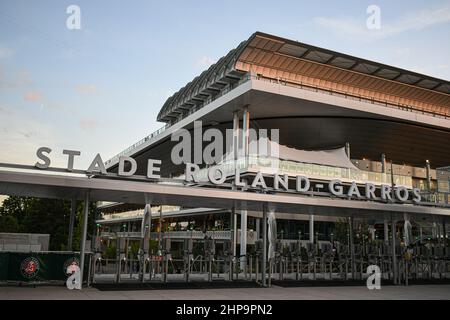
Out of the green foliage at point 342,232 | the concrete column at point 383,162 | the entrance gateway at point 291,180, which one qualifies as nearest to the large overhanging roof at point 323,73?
the entrance gateway at point 291,180

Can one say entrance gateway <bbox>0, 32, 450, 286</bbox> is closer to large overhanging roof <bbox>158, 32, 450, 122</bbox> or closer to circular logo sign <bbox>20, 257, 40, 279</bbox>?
large overhanging roof <bbox>158, 32, 450, 122</bbox>

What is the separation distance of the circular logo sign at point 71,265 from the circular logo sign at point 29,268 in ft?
3.62

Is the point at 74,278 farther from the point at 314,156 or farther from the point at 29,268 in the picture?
the point at 314,156

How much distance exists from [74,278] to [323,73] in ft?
141

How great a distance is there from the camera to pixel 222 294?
58.1ft

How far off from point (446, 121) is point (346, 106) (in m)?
14.6

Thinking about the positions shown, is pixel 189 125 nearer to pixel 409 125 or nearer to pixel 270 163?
pixel 270 163

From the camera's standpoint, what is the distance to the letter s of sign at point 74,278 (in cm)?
1802

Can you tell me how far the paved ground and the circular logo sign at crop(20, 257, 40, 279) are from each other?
2.23 ft

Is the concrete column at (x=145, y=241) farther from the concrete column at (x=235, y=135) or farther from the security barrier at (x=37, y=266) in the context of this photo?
the concrete column at (x=235, y=135)

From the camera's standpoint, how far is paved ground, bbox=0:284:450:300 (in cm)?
1578

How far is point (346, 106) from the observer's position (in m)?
44.0

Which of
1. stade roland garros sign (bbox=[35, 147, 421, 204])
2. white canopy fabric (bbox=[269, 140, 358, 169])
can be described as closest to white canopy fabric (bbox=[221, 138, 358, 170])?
white canopy fabric (bbox=[269, 140, 358, 169])

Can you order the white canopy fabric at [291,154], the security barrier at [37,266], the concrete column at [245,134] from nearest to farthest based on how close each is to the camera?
the security barrier at [37,266]
the concrete column at [245,134]
the white canopy fabric at [291,154]
